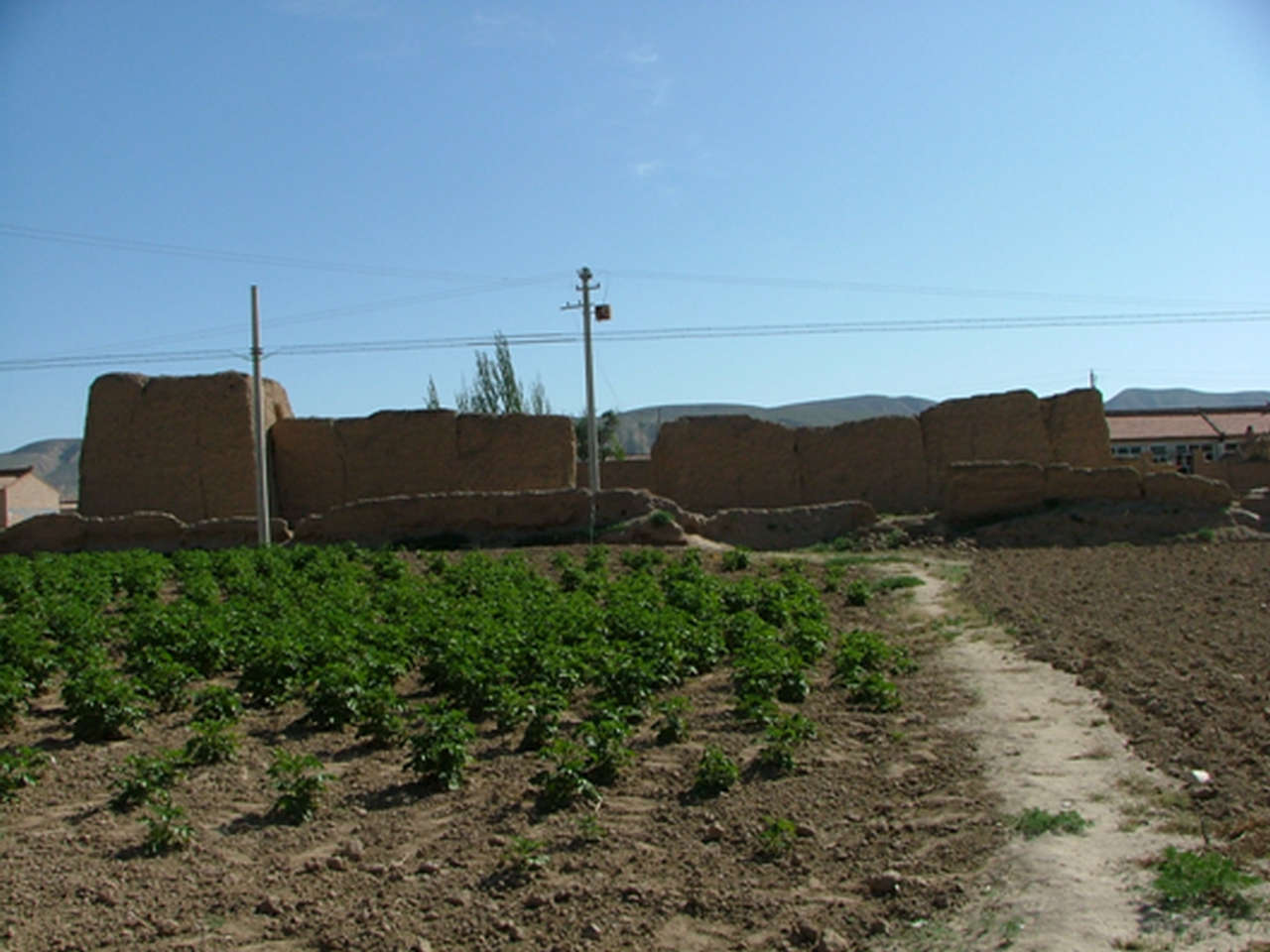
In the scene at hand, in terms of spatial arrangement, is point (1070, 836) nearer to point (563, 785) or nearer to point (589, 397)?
point (563, 785)

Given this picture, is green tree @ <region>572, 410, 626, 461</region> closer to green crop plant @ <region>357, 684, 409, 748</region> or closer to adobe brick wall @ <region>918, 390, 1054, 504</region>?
adobe brick wall @ <region>918, 390, 1054, 504</region>

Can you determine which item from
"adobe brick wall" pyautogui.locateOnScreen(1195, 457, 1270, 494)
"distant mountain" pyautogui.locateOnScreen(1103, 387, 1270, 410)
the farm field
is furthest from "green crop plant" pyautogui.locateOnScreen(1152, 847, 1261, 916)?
"distant mountain" pyautogui.locateOnScreen(1103, 387, 1270, 410)

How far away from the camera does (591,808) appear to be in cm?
697

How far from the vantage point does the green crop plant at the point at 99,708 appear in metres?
8.43

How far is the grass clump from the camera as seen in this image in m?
6.10

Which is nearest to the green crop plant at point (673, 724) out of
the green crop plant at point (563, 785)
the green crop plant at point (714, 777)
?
the green crop plant at point (714, 777)

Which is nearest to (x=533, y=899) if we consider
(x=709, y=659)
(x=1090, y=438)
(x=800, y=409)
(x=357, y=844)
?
(x=357, y=844)

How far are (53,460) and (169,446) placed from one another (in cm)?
13418

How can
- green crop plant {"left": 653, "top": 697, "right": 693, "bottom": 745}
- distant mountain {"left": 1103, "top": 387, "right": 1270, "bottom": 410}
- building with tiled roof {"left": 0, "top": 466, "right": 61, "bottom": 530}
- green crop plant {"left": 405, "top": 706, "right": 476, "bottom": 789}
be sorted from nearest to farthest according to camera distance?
green crop plant {"left": 405, "top": 706, "right": 476, "bottom": 789} → green crop plant {"left": 653, "top": 697, "right": 693, "bottom": 745} → building with tiled roof {"left": 0, "top": 466, "right": 61, "bottom": 530} → distant mountain {"left": 1103, "top": 387, "right": 1270, "bottom": 410}

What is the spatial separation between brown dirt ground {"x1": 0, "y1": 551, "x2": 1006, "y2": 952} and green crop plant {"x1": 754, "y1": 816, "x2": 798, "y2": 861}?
0.16ft

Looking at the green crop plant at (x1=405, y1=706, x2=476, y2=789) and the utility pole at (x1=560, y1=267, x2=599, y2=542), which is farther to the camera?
the utility pole at (x1=560, y1=267, x2=599, y2=542)

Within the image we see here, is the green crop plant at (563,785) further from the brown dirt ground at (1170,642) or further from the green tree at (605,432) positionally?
the green tree at (605,432)

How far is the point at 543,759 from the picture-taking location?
26.7ft

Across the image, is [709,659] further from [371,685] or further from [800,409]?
[800,409]
